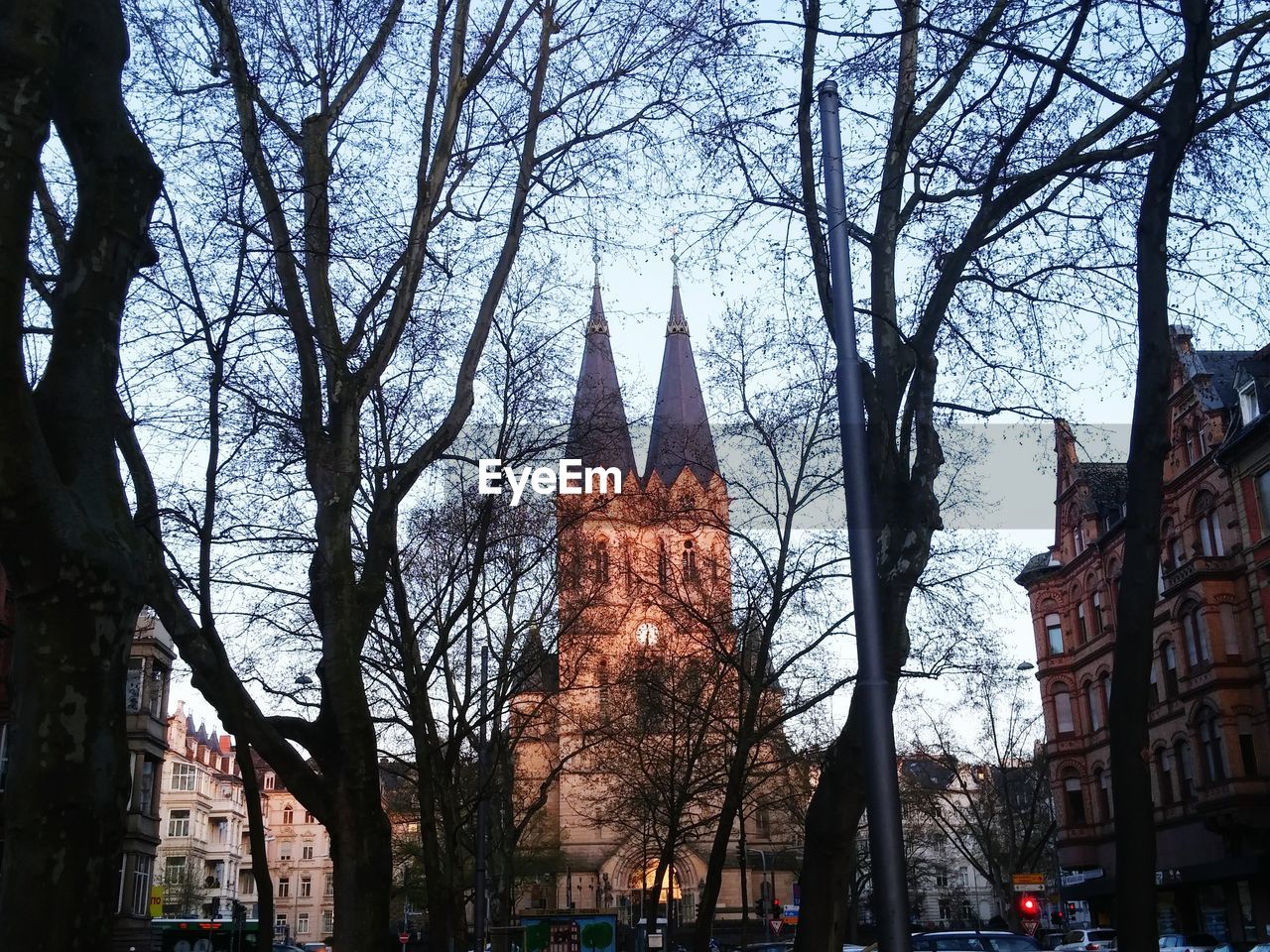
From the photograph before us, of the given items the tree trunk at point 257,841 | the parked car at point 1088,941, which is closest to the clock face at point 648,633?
the parked car at point 1088,941

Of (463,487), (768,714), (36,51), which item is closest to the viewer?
(36,51)

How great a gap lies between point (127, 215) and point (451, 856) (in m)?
20.2

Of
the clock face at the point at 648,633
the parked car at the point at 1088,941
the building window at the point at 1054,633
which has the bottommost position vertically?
the parked car at the point at 1088,941

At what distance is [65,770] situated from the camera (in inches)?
254

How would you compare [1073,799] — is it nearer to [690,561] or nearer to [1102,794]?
[1102,794]

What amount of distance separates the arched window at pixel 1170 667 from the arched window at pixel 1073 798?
9.56m

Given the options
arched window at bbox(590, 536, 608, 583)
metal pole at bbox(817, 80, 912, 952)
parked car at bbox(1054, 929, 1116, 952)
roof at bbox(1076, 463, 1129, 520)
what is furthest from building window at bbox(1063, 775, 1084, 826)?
metal pole at bbox(817, 80, 912, 952)

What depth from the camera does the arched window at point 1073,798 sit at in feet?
167

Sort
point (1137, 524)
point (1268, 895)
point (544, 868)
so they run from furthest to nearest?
point (544, 868)
point (1268, 895)
point (1137, 524)

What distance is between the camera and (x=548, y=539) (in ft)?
86.4

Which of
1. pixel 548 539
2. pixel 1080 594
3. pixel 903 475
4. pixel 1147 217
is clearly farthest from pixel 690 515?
pixel 1080 594

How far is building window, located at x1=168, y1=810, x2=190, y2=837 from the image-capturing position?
8331 cm

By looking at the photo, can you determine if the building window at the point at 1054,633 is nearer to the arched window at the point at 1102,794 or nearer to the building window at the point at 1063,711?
Answer: the building window at the point at 1063,711

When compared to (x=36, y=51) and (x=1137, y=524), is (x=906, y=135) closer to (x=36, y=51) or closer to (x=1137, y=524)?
(x=1137, y=524)
